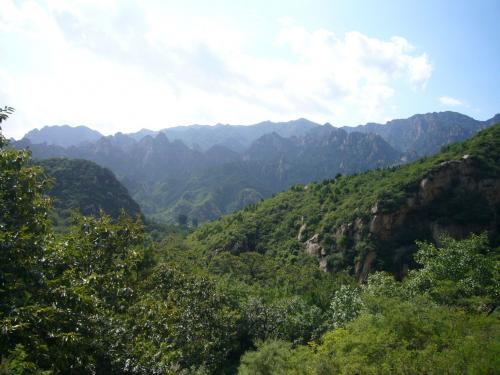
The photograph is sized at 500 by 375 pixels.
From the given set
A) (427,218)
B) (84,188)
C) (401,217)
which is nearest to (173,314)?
(401,217)

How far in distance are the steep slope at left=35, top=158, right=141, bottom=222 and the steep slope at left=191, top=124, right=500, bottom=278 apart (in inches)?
2985

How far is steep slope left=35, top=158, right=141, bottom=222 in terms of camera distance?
510ft

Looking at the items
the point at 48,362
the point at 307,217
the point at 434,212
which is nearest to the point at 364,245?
the point at 434,212

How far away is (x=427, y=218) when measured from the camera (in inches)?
3533

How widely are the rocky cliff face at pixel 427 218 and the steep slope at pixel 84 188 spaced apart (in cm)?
10825

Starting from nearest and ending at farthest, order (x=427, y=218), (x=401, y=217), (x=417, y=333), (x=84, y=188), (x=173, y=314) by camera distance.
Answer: (x=173, y=314), (x=417, y=333), (x=401, y=217), (x=427, y=218), (x=84, y=188)

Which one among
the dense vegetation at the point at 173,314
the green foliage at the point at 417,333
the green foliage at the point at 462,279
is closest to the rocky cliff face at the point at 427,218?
the dense vegetation at the point at 173,314

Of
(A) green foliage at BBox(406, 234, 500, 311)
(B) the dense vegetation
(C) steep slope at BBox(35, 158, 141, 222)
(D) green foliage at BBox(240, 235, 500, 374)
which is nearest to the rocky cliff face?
(B) the dense vegetation

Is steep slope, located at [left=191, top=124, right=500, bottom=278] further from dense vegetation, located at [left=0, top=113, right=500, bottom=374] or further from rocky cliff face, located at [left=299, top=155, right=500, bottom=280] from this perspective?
dense vegetation, located at [left=0, top=113, right=500, bottom=374]

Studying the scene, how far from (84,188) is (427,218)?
140437 mm

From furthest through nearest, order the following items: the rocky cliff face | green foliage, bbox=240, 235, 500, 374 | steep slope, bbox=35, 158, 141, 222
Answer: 1. steep slope, bbox=35, 158, 141, 222
2. the rocky cliff face
3. green foliage, bbox=240, 235, 500, 374

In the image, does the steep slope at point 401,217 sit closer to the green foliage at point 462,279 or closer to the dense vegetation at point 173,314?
the dense vegetation at point 173,314

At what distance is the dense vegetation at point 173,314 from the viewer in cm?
1389

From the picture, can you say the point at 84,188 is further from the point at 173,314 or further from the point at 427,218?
the point at 173,314
